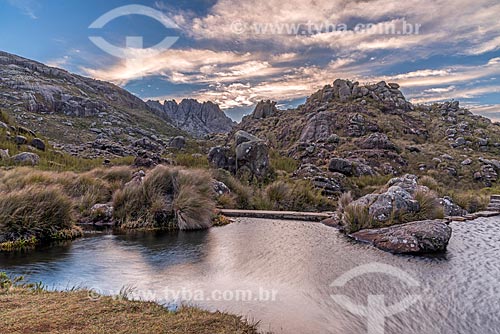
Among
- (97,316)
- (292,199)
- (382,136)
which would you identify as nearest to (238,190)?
(292,199)

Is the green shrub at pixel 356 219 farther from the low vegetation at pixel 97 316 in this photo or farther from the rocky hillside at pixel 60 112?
the rocky hillside at pixel 60 112

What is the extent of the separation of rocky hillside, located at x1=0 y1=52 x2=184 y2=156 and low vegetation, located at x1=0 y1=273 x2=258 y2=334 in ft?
133

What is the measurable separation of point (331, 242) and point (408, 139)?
37680 mm

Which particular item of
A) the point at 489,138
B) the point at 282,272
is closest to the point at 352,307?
the point at 282,272

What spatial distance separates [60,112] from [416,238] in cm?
8159

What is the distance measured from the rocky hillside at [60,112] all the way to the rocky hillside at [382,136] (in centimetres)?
2312

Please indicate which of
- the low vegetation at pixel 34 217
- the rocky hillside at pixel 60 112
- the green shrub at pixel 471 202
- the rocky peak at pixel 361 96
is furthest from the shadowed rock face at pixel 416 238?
the rocky peak at pixel 361 96

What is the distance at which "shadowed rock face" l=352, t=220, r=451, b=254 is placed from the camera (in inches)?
356

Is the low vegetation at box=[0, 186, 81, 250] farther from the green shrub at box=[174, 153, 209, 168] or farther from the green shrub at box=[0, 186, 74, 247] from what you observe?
the green shrub at box=[174, 153, 209, 168]

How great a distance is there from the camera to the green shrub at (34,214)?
9.45 m

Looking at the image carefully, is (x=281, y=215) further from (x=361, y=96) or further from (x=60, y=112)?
(x=60, y=112)

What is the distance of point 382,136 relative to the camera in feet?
128

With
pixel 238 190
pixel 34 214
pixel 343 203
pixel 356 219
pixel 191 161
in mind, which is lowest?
pixel 356 219

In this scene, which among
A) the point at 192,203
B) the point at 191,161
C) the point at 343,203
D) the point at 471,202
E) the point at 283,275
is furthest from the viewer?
the point at 191,161
